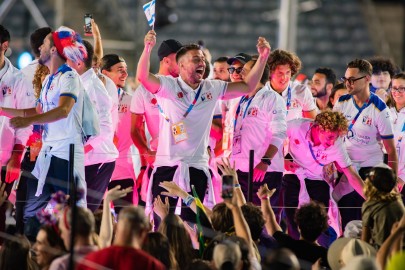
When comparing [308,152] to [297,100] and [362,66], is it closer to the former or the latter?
[362,66]

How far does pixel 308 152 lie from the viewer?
1097 cm

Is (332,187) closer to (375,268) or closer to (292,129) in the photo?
(292,129)

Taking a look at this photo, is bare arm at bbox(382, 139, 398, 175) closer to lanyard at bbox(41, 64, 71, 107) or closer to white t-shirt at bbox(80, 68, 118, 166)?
white t-shirt at bbox(80, 68, 118, 166)

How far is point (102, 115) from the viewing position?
10.4 metres

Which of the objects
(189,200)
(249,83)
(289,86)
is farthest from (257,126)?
(189,200)

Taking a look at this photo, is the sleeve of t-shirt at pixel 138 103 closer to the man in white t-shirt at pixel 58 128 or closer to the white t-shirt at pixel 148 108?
the white t-shirt at pixel 148 108

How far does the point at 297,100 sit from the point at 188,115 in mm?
2289

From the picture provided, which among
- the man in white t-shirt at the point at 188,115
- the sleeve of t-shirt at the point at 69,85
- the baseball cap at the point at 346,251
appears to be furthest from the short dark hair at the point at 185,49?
the baseball cap at the point at 346,251

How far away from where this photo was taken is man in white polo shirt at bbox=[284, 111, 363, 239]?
10.7 meters

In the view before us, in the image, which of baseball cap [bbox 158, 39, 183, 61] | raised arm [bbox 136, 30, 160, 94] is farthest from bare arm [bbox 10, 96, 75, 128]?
baseball cap [bbox 158, 39, 183, 61]

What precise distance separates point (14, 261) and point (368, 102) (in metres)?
4.23

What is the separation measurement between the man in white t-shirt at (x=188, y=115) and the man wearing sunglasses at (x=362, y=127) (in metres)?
1.51

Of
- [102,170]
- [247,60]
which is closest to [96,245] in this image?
[102,170]

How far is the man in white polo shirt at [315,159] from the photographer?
421 inches
